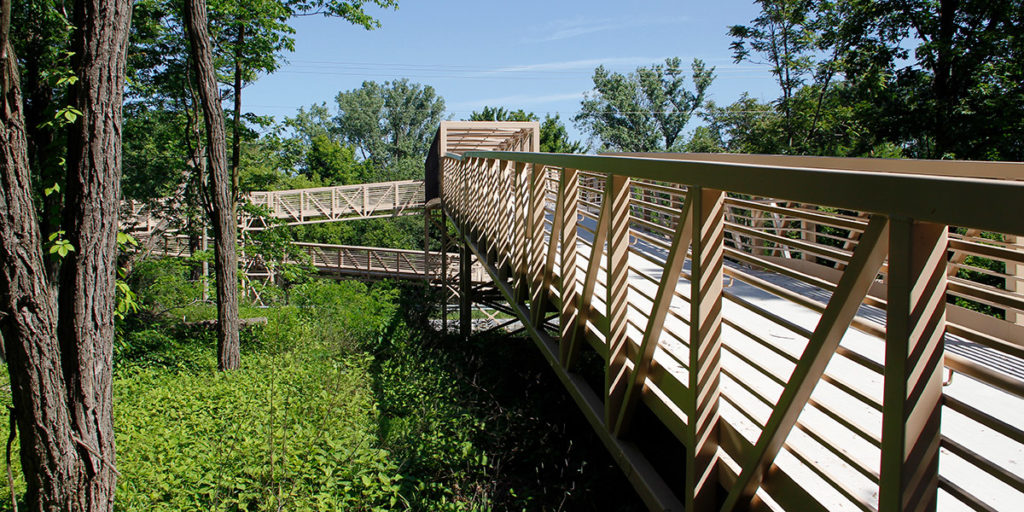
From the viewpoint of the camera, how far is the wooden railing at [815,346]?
1.21 m

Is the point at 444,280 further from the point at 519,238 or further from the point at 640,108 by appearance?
the point at 640,108

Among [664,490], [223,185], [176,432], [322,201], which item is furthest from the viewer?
[322,201]

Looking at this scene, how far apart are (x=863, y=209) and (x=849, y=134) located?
19301 mm

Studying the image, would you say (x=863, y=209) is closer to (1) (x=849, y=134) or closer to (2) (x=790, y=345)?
(2) (x=790, y=345)

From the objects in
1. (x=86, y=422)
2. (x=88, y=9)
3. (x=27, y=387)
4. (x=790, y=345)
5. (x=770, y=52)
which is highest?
(x=770, y=52)

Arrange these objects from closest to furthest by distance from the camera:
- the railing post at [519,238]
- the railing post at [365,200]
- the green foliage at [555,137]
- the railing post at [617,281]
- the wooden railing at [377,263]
Result: the railing post at [617,281]
the railing post at [519,238]
the wooden railing at [377,263]
the railing post at [365,200]
the green foliage at [555,137]

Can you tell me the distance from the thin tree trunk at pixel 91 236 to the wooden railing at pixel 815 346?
8.84ft

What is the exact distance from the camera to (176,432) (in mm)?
5777

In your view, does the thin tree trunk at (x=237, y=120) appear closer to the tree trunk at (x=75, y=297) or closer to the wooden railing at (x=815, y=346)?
the tree trunk at (x=75, y=297)

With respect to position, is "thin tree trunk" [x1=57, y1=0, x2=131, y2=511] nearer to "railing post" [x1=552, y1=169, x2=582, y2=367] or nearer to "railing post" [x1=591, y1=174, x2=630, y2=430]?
"railing post" [x1=552, y1=169, x2=582, y2=367]

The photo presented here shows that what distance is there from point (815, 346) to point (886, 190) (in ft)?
1.41

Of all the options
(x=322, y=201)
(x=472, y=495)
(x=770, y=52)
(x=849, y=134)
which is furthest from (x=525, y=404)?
(x=322, y=201)

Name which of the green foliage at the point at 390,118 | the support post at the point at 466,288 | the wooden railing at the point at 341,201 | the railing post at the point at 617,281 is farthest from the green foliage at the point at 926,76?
the green foliage at the point at 390,118

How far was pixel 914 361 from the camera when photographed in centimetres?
124
